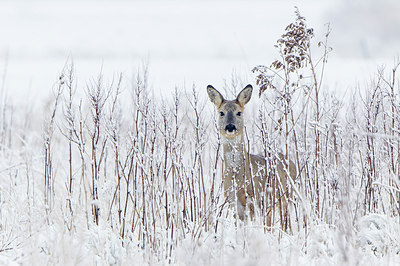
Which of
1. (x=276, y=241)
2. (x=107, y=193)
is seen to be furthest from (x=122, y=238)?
(x=276, y=241)

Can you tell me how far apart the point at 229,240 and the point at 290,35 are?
2.09 m

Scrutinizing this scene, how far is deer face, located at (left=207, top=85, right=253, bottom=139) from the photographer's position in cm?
617

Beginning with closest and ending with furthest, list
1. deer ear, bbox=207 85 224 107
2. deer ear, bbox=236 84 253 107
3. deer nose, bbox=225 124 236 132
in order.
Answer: deer nose, bbox=225 124 236 132, deer ear, bbox=236 84 253 107, deer ear, bbox=207 85 224 107

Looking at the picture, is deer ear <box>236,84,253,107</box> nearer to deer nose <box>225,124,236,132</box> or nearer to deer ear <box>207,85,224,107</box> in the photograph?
deer ear <box>207,85,224,107</box>

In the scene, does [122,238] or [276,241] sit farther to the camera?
[122,238]

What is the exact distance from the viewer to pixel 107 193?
5.51 metres

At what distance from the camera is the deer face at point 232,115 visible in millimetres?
6168

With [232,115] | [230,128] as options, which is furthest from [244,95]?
[230,128]

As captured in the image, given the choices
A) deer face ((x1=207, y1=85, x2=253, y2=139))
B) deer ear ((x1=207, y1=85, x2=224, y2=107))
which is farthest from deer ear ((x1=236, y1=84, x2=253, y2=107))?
deer ear ((x1=207, y1=85, x2=224, y2=107))

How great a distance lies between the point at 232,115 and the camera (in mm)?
6266

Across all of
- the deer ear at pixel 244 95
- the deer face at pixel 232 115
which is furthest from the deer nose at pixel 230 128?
the deer ear at pixel 244 95

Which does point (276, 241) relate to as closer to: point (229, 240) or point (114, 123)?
point (229, 240)

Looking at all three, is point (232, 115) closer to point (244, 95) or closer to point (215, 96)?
point (244, 95)

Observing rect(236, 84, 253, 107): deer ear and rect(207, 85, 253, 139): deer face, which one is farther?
rect(236, 84, 253, 107): deer ear
